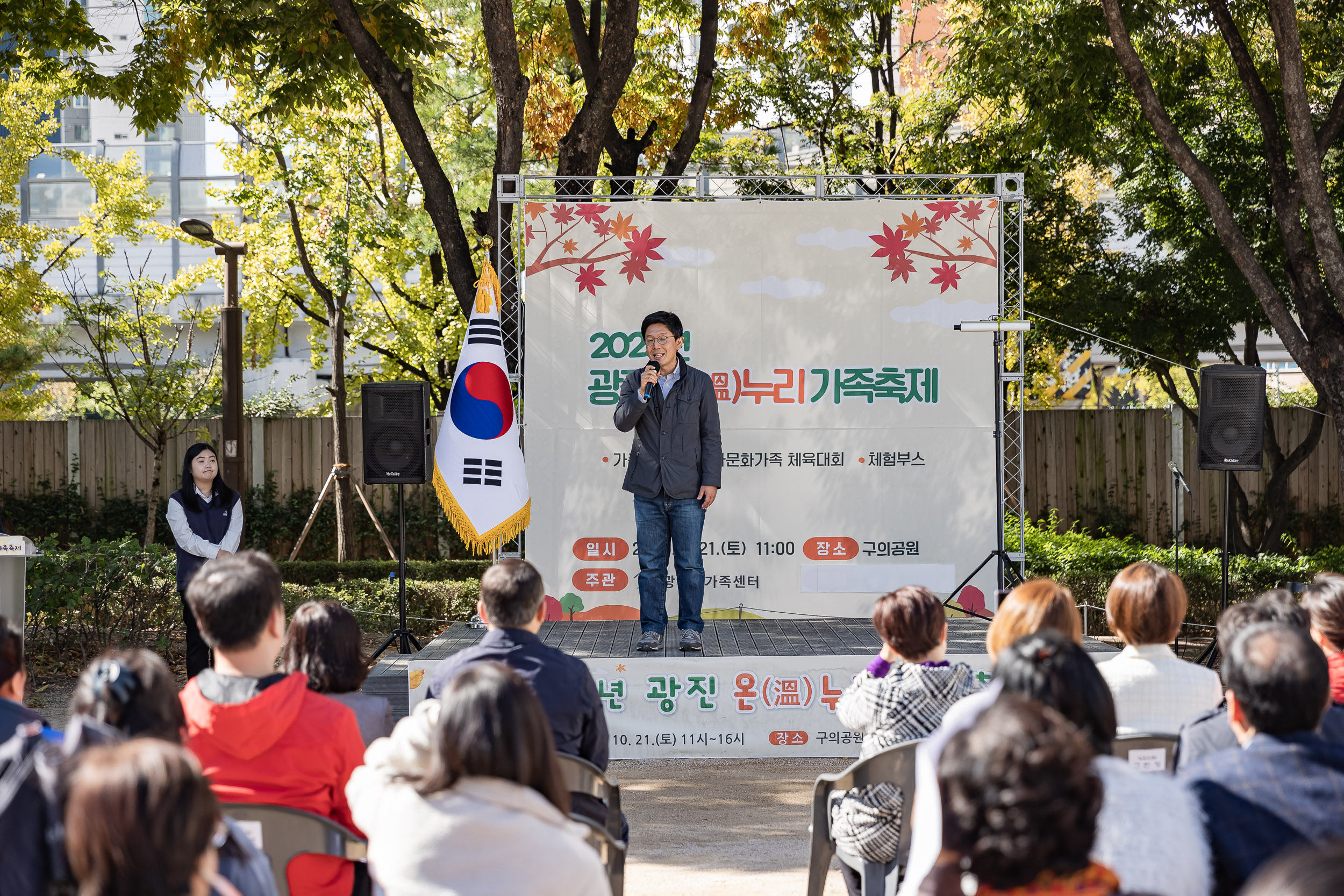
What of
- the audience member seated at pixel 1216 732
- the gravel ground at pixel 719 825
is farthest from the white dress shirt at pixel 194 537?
the audience member seated at pixel 1216 732

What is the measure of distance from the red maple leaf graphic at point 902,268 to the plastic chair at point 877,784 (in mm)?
4430

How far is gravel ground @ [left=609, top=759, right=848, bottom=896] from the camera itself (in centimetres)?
368

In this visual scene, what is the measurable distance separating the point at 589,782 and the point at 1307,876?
1.79 metres

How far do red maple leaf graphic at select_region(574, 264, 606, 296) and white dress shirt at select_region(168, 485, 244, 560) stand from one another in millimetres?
2343

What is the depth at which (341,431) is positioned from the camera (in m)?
11.8

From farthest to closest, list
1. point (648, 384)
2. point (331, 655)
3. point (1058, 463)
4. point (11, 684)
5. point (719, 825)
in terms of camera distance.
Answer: point (1058, 463) → point (648, 384) → point (719, 825) → point (331, 655) → point (11, 684)

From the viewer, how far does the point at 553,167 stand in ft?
37.2

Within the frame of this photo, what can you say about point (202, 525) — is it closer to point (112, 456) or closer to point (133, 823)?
point (133, 823)

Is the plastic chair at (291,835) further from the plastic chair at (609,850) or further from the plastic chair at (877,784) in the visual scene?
the plastic chair at (877,784)

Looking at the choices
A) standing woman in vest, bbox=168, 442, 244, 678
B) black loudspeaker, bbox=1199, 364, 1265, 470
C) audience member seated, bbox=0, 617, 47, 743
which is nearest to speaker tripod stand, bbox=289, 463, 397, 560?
standing woman in vest, bbox=168, 442, 244, 678

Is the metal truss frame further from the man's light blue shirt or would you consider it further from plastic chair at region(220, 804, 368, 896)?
plastic chair at region(220, 804, 368, 896)

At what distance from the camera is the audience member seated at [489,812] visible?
5.10ft

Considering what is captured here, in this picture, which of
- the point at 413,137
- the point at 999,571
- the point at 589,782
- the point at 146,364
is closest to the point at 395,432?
the point at 413,137

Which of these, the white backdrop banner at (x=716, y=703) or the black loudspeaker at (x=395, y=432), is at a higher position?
the black loudspeaker at (x=395, y=432)
